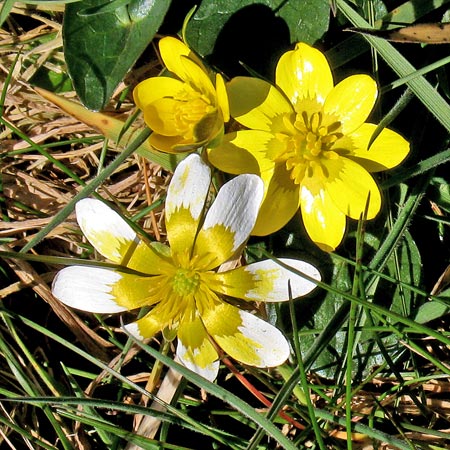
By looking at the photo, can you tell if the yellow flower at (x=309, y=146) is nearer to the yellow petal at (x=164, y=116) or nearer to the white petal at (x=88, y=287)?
the yellow petal at (x=164, y=116)

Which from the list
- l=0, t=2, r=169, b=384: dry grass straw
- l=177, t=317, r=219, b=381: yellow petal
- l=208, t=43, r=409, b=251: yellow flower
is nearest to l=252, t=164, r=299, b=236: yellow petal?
l=208, t=43, r=409, b=251: yellow flower

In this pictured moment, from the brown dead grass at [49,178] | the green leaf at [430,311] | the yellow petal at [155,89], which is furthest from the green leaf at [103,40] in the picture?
the green leaf at [430,311]

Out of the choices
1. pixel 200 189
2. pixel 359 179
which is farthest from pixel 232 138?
pixel 359 179

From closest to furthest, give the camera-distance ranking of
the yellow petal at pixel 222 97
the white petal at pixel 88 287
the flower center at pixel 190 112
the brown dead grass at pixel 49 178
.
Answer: the yellow petal at pixel 222 97, the flower center at pixel 190 112, the white petal at pixel 88 287, the brown dead grass at pixel 49 178

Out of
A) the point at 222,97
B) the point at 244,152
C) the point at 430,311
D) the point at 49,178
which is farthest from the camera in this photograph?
the point at 49,178

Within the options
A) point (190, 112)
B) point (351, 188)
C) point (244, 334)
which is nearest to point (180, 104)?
point (190, 112)

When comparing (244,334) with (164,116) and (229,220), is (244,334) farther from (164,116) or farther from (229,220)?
(164,116)
